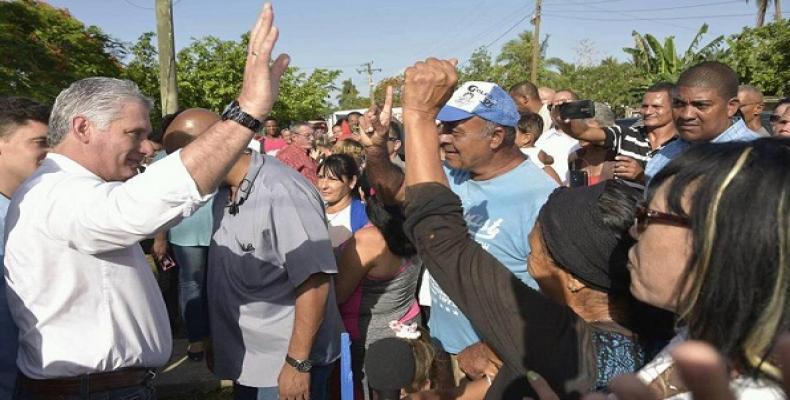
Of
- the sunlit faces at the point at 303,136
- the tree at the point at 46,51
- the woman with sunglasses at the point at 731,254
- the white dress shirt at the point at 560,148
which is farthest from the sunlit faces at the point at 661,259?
the tree at the point at 46,51

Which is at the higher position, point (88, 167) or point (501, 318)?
point (88, 167)

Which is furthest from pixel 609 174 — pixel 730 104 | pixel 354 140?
pixel 354 140

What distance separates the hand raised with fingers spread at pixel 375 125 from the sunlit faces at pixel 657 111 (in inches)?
112

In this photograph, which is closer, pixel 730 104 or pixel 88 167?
pixel 88 167

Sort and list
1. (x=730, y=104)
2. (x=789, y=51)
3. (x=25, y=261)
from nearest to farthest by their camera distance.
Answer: (x=25, y=261)
(x=730, y=104)
(x=789, y=51)

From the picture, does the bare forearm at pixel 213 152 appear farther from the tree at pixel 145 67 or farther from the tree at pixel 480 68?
the tree at pixel 480 68

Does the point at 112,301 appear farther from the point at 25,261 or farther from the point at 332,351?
the point at 332,351

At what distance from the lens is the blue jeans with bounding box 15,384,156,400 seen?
1940 millimetres

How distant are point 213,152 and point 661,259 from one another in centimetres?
117

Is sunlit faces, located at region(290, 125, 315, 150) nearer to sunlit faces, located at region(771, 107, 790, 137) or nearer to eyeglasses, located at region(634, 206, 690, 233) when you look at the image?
sunlit faces, located at region(771, 107, 790, 137)

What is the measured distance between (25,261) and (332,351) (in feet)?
4.61

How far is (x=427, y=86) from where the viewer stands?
1.39 meters

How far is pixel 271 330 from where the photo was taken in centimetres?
267

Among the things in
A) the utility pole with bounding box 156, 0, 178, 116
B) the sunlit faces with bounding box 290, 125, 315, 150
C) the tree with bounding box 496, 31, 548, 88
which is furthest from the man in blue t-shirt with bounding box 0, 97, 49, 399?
the tree with bounding box 496, 31, 548, 88
